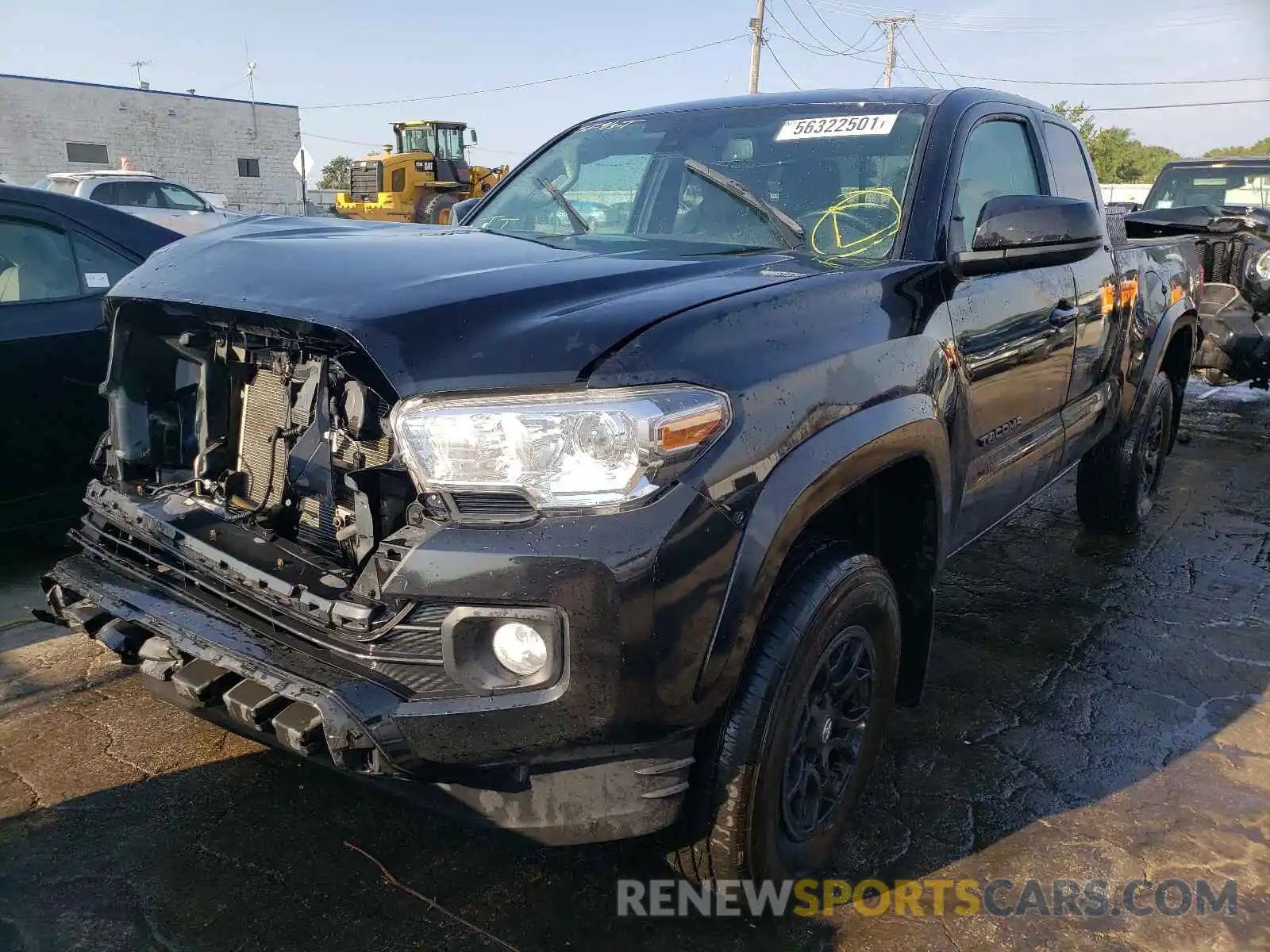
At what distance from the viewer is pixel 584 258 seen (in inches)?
96.4

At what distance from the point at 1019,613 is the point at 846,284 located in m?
2.43

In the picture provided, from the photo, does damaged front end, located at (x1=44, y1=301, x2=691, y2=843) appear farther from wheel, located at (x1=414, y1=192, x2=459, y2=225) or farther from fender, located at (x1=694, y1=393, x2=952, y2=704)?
wheel, located at (x1=414, y1=192, x2=459, y2=225)

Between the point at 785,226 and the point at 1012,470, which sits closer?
the point at 785,226

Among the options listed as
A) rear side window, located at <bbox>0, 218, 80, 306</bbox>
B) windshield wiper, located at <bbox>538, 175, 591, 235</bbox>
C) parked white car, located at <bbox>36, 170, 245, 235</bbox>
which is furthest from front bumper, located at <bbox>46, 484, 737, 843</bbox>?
parked white car, located at <bbox>36, 170, 245, 235</bbox>

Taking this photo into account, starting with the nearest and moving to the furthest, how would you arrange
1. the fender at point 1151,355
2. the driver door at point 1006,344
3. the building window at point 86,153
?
the driver door at point 1006,344, the fender at point 1151,355, the building window at point 86,153

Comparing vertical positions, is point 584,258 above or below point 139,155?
below

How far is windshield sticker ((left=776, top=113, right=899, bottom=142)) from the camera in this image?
119 inches

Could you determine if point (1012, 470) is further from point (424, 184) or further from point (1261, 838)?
point (424, 184)

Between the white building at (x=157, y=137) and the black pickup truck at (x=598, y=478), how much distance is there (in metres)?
34.9

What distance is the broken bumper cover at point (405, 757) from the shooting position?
1748 millimetres

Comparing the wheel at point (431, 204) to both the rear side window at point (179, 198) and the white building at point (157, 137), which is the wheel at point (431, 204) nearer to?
the rear side window at point (179, 198)

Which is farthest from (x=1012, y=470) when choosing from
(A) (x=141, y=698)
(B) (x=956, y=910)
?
(A) (x=141, y=698)

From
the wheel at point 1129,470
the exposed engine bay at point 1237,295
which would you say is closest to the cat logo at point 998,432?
the wheel at point 1129,470

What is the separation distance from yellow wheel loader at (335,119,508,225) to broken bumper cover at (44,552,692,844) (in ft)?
65.6
